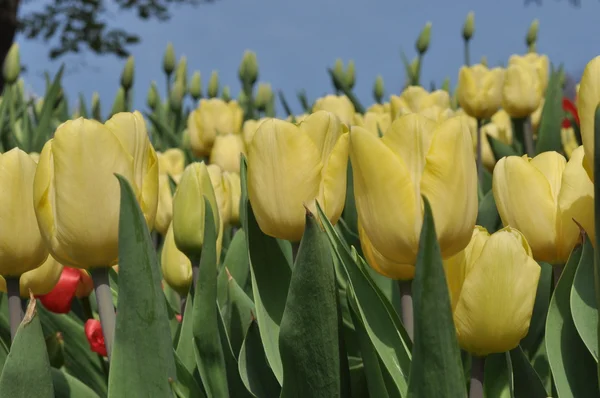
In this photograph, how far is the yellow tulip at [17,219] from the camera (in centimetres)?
70

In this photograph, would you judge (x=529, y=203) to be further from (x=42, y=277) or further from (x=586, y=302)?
(x=42, y=277)

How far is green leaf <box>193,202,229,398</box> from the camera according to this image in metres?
0.68

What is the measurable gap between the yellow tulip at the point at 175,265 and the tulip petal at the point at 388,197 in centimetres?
41

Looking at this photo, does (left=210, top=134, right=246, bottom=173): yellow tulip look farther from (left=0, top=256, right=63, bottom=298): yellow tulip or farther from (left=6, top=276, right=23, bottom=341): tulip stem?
(left=6, top=276, right=23, bottom=341): tulip stem

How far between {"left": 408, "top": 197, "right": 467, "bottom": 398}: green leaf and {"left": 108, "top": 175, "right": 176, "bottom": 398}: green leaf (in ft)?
0.65

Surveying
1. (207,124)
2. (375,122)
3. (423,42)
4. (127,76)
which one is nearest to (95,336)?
(375,122)

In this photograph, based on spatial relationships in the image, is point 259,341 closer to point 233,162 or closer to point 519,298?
point 519,298

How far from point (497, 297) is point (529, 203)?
165mm

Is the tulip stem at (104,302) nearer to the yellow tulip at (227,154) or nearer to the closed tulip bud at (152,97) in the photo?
the yellow tulip at (227,154)

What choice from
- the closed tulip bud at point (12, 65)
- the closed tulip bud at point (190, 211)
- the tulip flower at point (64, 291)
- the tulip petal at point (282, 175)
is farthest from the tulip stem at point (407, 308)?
the closed tulip bud at point (12, 65)

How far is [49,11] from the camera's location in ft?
41.6

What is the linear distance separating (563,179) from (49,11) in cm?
1308

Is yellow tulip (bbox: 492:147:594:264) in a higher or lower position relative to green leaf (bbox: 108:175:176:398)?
higher

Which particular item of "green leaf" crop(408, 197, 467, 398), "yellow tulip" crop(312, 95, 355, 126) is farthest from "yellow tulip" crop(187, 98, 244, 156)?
"green leaf" crop(408, 197, 467, 398)
